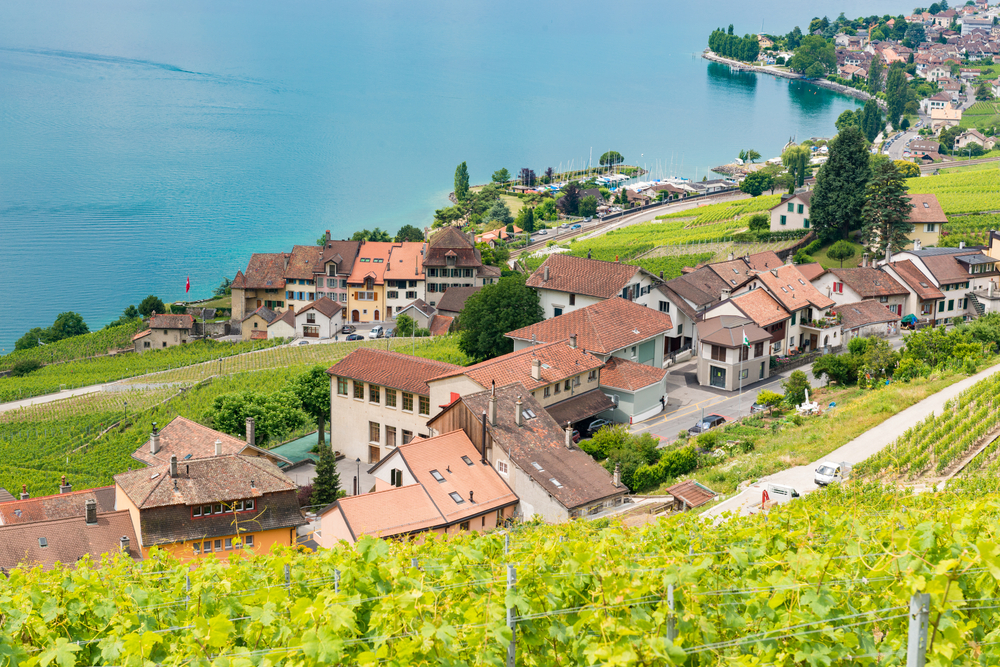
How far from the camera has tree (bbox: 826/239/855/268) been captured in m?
62.0

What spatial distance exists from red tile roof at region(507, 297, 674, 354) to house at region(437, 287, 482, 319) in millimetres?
25333

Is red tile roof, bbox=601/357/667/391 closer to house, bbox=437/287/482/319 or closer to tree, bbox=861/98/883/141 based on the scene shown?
house, bbox=437/287/482/319

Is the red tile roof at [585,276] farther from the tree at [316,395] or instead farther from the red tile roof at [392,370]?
the tree at [316,395]

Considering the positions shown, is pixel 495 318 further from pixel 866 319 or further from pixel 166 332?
pixel 166 332

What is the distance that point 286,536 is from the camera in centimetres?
2941

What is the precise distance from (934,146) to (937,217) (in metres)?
67.8

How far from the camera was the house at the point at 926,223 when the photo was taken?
6306 cm

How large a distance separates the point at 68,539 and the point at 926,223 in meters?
55.0

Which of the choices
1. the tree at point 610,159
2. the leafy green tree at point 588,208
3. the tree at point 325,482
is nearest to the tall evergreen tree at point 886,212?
the tree at point 325,482

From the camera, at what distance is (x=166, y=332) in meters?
76.2

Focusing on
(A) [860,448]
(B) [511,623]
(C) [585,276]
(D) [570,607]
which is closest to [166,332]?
(C) [585,276]

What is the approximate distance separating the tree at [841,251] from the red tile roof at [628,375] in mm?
25537

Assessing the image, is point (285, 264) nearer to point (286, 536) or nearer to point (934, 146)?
point (286, 536)

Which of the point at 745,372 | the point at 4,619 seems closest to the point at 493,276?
the point at 745,372
